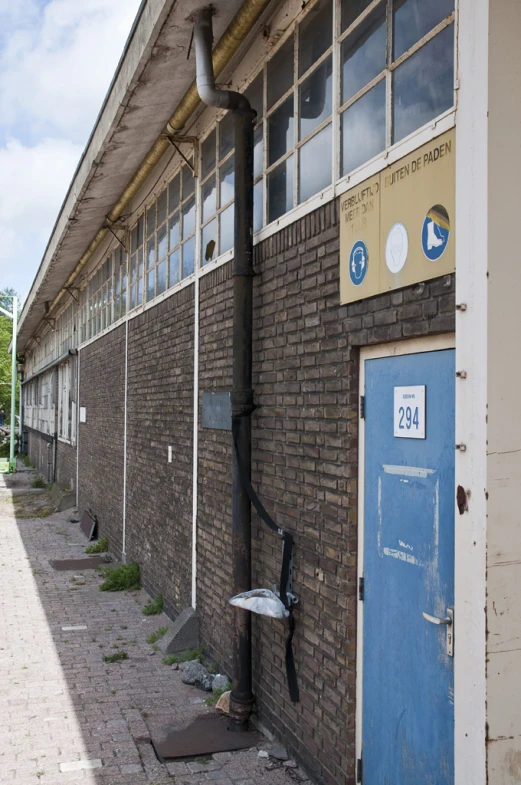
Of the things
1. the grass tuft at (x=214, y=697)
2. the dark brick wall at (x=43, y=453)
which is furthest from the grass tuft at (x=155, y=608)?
the dark brick wall at (x=43, y=453)

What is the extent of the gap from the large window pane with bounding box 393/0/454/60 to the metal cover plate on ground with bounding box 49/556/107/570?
8.95 meters

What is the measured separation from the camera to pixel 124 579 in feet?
31.6

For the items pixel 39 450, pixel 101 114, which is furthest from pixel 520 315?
pixel 39 450

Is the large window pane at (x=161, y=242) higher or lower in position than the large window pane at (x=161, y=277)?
higher

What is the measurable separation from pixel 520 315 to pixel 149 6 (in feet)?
12.9

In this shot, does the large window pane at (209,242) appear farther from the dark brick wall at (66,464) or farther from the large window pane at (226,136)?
the dark brick wall at (66,464)

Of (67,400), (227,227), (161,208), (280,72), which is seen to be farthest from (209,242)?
(67,400)

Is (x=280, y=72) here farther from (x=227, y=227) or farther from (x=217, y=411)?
(x=217, y=411)

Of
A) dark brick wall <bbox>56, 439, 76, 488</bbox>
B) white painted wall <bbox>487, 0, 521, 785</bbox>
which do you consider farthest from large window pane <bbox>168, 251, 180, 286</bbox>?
dark brick wall <bbox>56, 439, 76, 488</bbox>

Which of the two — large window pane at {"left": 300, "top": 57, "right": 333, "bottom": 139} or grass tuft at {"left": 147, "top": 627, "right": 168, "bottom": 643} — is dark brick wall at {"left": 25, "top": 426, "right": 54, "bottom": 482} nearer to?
grass tuft at {"left": 147, "top": 627, "right": 168, "bottom": 643}

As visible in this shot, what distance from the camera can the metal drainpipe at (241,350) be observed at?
5.32 m

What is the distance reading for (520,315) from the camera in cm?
286

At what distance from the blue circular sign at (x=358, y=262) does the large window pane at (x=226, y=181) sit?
8.24ft

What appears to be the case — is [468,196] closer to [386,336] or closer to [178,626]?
[386,336]
